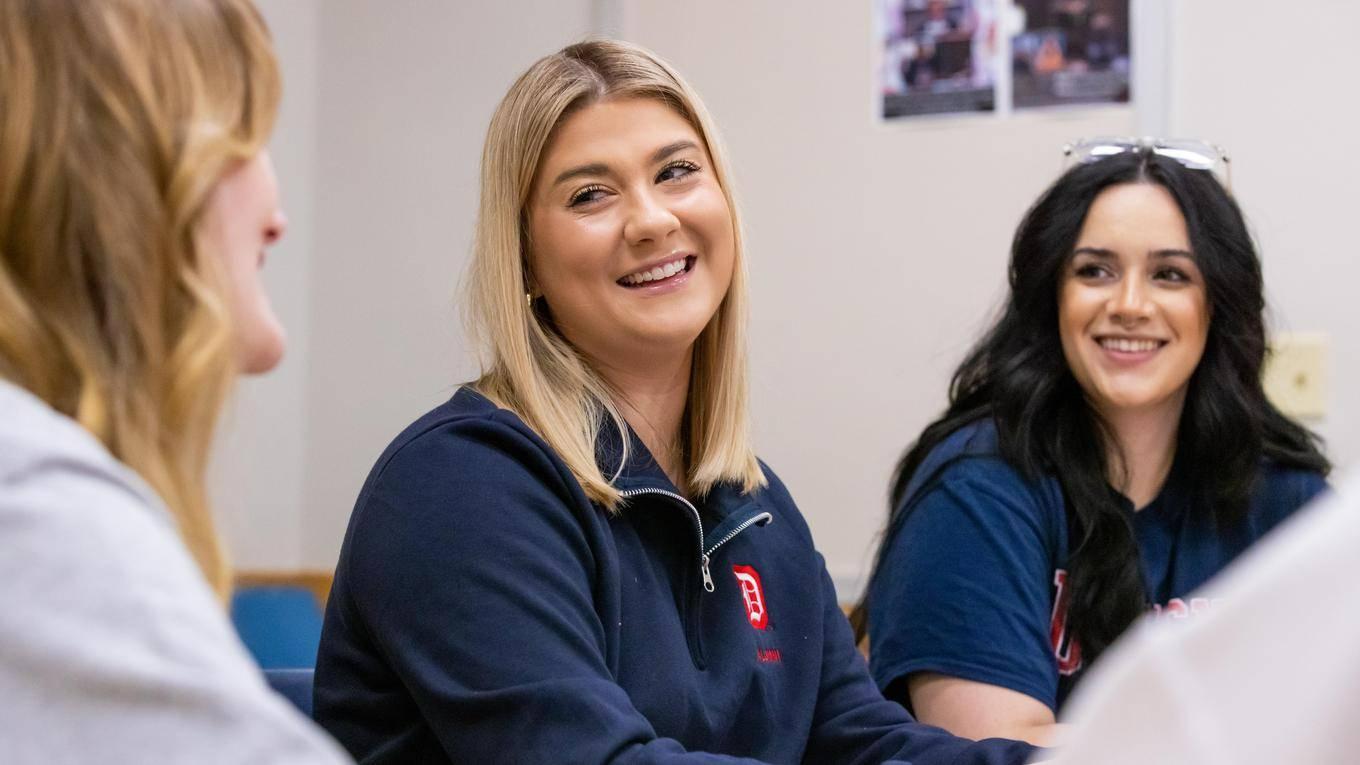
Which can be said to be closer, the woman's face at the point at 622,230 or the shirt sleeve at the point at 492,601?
the shirt sleeve at the point at 492,601

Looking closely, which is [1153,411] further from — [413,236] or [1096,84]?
[413,236]

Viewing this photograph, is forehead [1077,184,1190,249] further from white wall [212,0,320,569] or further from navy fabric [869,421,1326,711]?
white wall [212,0,320,569]

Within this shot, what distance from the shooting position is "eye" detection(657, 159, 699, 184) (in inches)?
62.2

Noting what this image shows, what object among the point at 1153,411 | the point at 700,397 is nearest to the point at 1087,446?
the point at 1153,411

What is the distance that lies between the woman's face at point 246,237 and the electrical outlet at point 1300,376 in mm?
2022

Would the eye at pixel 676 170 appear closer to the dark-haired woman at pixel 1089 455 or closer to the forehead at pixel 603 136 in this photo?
the forehead at pixel 603 136

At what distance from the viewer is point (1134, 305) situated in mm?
1976

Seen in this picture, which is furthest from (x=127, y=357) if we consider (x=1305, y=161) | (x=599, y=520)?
(x=1305, y=161)

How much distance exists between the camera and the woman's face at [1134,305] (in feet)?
6.52

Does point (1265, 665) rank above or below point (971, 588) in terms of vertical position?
above

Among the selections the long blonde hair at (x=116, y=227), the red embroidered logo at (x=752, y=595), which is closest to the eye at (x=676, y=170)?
the red embroidered logo at (x=752, y=595)

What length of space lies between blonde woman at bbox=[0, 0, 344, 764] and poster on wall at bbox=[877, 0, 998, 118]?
1971 millimetres

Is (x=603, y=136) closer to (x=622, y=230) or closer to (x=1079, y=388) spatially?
(x=622, y=230)

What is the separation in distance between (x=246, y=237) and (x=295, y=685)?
28.4 inches
